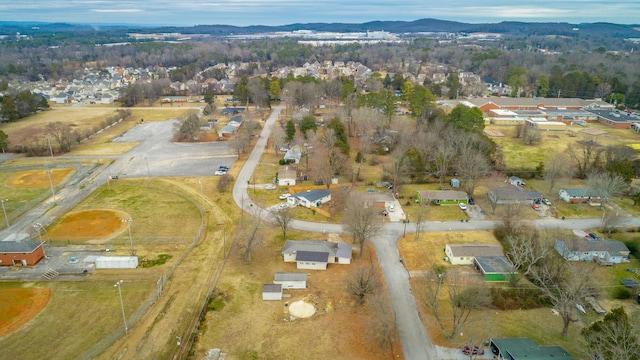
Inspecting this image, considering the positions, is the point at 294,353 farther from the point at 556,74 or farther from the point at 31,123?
the point at 556,74

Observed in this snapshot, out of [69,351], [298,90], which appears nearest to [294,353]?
[69,351]

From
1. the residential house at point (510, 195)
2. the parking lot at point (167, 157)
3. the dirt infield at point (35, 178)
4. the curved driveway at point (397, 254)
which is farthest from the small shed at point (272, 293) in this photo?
the dirt infield at point (35, 178)

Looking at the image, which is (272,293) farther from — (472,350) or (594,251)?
(594,251)

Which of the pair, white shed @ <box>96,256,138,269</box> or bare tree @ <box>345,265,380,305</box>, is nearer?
bare tree @ <box>345,265,380,305</box>

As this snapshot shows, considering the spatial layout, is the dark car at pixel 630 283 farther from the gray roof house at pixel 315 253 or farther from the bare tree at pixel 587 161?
the bare tree at pixel 587 161

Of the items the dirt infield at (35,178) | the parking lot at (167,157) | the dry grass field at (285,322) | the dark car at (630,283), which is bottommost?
the dry grass field at (285,322)

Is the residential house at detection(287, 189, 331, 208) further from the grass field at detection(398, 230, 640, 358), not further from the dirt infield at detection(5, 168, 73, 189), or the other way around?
the dirt infield at detection(5, 168, 73, 189)

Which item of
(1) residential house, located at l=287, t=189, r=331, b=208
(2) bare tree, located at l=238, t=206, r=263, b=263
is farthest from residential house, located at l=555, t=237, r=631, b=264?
(2) bare tree, located at l=238, t=206, r=263, b=263
